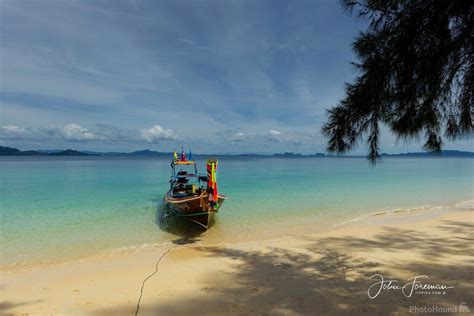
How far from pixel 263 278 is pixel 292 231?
5073mm

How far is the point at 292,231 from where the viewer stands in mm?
10797

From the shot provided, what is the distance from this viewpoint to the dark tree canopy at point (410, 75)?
10.00ft

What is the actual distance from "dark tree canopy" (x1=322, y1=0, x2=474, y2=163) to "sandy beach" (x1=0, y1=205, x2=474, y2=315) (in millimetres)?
2740

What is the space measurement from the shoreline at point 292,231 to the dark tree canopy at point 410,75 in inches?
263

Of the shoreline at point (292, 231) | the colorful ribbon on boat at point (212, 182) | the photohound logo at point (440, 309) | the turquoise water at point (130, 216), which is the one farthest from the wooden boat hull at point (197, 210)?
the photohound logo at point (440, 309)

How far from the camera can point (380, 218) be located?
41.6 ft

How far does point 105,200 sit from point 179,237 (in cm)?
1050

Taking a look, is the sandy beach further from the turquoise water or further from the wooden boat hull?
the turquoise water

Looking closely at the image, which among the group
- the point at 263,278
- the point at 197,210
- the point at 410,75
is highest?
the point at 410,75

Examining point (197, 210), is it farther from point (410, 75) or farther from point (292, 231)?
point (410, 75)

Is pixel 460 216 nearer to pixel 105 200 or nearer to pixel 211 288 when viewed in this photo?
pixel 211 288

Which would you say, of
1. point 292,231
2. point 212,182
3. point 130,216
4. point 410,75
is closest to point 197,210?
point 212,182

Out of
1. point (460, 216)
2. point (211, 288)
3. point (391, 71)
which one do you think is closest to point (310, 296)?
point (211, 288)

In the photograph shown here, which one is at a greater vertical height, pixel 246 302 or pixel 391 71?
pixel 391 71
